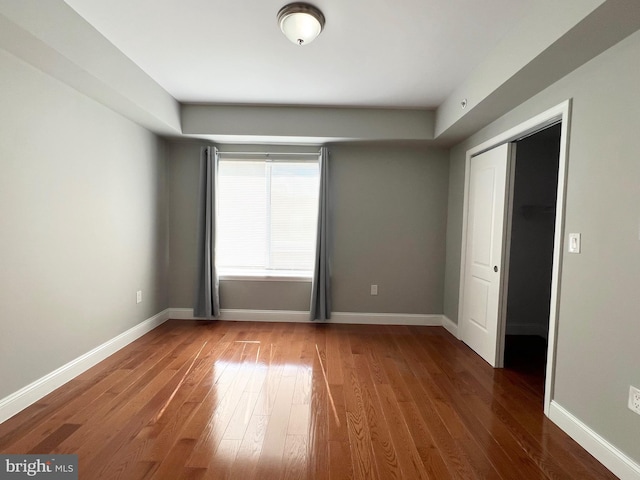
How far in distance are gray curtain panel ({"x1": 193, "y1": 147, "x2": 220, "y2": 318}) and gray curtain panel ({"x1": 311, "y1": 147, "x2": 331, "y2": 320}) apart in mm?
1270

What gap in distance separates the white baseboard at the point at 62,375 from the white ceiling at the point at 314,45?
2520 mm

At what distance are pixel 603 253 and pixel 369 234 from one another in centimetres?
246

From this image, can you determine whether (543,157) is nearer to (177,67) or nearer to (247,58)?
(247,58)

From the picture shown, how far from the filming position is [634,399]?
1.57m

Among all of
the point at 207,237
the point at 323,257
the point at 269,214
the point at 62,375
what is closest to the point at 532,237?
the point at 323,257

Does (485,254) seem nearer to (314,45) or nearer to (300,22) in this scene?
(314,45)

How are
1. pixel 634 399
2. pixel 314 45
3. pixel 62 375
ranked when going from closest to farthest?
pixel 634 399
pixel 314 45
pixel 62 375

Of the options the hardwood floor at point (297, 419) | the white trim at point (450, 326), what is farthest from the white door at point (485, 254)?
the hardwood floor at point (297, 419)

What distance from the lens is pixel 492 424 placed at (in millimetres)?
2047

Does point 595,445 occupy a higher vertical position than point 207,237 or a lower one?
lower

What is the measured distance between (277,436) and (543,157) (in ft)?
13.5

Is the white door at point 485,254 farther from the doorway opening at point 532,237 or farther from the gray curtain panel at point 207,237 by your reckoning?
the gray curtain panel at point 207,237

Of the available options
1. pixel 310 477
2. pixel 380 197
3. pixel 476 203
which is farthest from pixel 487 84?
pixel 310 477

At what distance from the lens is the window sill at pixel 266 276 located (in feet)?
13.3
